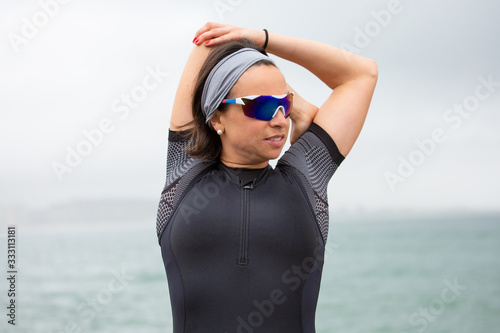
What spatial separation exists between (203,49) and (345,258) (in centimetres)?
3024

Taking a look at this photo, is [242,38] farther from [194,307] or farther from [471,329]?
[471,329]

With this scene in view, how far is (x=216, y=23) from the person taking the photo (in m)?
2.62

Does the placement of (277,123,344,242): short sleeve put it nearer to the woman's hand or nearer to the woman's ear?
the woman's ear

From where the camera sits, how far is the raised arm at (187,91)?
8.62ft

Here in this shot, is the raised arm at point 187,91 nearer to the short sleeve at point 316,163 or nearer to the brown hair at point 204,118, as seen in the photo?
the brown hair at point 204,118

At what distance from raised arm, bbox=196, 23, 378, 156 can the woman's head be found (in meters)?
0.22

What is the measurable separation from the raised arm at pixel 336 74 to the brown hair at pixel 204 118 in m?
0.16

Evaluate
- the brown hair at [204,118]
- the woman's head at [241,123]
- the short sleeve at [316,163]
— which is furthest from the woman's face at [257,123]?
the short sleeve at [316,163]

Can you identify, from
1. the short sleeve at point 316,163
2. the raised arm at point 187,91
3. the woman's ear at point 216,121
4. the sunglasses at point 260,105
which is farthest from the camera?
the raised arm at point 187,91

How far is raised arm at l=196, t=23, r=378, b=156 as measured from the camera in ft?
8.68

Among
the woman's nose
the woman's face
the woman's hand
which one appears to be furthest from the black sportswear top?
the woman's hand

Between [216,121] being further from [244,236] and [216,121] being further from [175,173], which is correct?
[244,236]

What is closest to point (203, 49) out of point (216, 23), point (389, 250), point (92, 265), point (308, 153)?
point (216, 23)

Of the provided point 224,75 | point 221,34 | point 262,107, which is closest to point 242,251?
point 262,107
